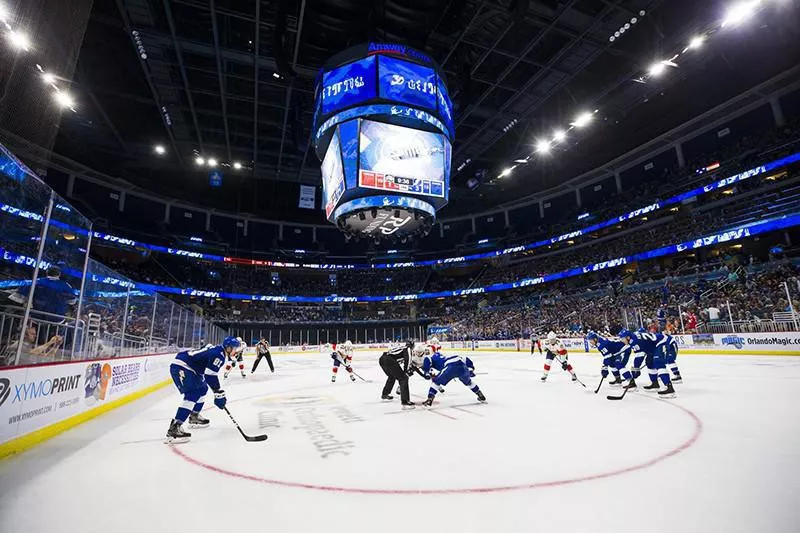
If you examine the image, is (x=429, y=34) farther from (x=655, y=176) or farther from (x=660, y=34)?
(x=655, y=176)

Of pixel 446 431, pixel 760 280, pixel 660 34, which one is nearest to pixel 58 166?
pixel 446 431

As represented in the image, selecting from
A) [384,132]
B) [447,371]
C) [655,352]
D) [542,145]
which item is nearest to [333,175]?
[384,132]

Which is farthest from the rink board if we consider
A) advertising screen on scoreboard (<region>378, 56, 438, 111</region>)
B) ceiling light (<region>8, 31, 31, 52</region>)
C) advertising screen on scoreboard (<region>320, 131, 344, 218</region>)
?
advertising screen on scoreboard (<region>378, 56, 438, 111</region>)

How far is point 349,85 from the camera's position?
16188 millimetres

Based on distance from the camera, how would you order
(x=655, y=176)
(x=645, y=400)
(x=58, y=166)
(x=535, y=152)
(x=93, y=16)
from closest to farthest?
(x=645, y=400) < (x=93, y=16) < (x=535, y=152) < (x=58, y=166) < (x=655, y=176)

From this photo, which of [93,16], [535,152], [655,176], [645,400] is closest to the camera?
[645,400]

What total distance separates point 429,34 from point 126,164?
1221 inches

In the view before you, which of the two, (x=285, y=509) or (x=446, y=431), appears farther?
(x=446, y=431)

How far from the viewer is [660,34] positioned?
1795 centimetres

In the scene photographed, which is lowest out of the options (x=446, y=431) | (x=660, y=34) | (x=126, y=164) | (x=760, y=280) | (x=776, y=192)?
(x=446, y=431)

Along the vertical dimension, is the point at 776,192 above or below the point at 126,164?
below

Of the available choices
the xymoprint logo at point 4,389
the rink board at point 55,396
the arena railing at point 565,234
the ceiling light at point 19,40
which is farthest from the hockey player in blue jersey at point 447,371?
the ceiling light at point 19,40

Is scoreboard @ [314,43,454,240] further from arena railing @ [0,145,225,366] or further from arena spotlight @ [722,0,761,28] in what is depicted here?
arena spotlight @ [722,0,761,28]

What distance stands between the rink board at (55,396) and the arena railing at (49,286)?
0.22 meters
